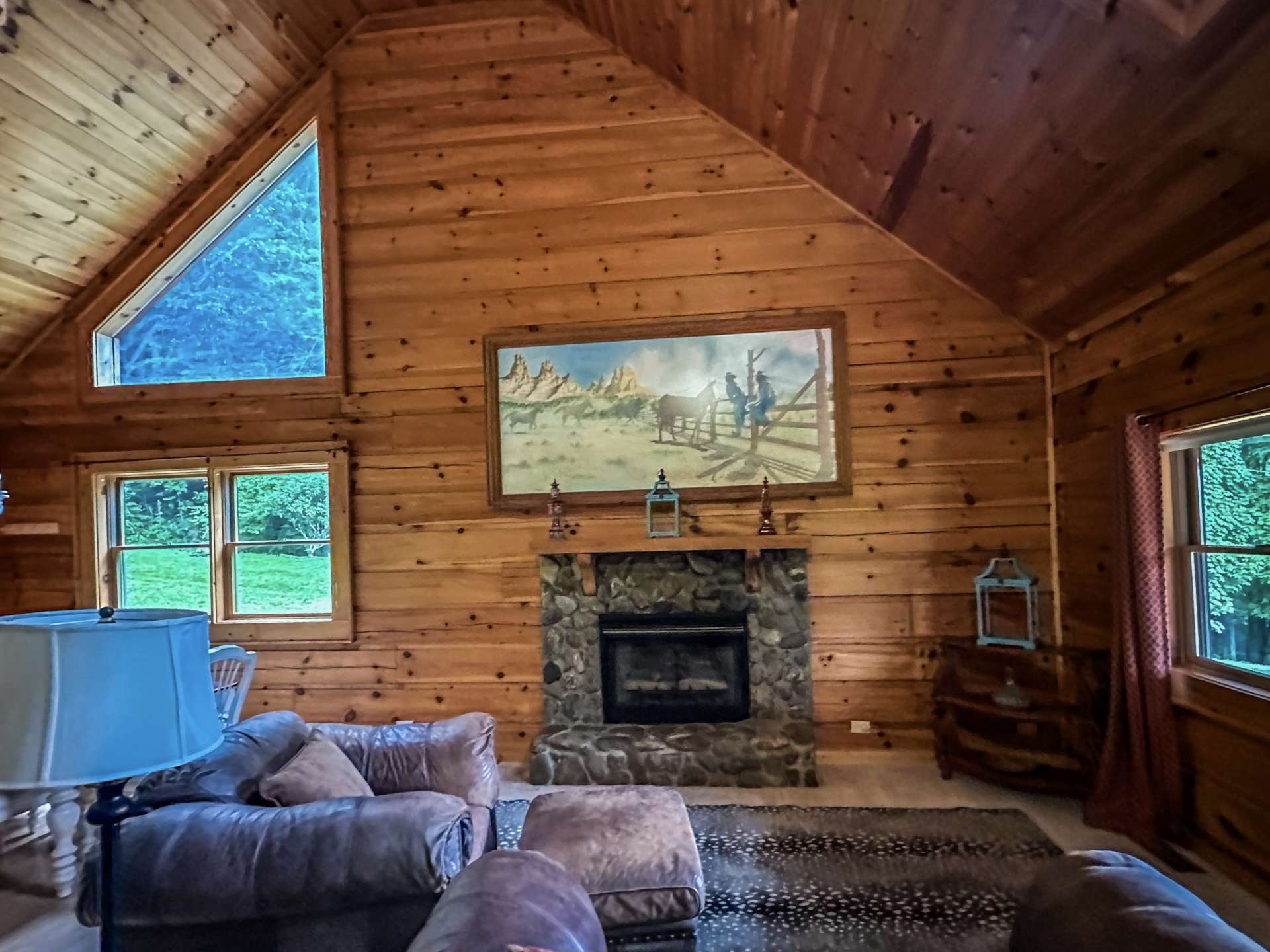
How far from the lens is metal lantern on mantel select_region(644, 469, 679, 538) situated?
423cm

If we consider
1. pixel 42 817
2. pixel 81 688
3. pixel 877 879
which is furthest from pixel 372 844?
pixel 42 817

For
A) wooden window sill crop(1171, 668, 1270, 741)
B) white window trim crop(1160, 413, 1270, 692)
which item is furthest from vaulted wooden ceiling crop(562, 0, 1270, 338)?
wooden window sill crop(1171, 668, 1270, 741)

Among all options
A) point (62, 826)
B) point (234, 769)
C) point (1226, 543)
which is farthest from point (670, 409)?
point (62, 826)

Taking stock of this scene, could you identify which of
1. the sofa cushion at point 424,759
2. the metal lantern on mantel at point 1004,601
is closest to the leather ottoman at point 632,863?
the sofa cushion at point 424,759

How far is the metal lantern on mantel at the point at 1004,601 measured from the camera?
13.1ft

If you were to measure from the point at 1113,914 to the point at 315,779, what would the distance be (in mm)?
1996

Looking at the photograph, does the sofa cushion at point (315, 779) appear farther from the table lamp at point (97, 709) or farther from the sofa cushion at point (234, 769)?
the table lamp at point (97, 709)

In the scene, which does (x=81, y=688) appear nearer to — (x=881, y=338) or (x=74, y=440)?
(x=881, y=338)

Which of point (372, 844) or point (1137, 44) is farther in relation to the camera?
point (1137, 44)

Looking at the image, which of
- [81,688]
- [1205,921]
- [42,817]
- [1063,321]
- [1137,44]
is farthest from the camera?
[1063,321]

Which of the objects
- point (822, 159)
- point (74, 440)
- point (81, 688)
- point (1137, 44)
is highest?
point (822, 159)

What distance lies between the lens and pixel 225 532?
184 inches

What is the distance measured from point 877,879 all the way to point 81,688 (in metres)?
2.66

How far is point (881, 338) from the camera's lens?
169 inches
